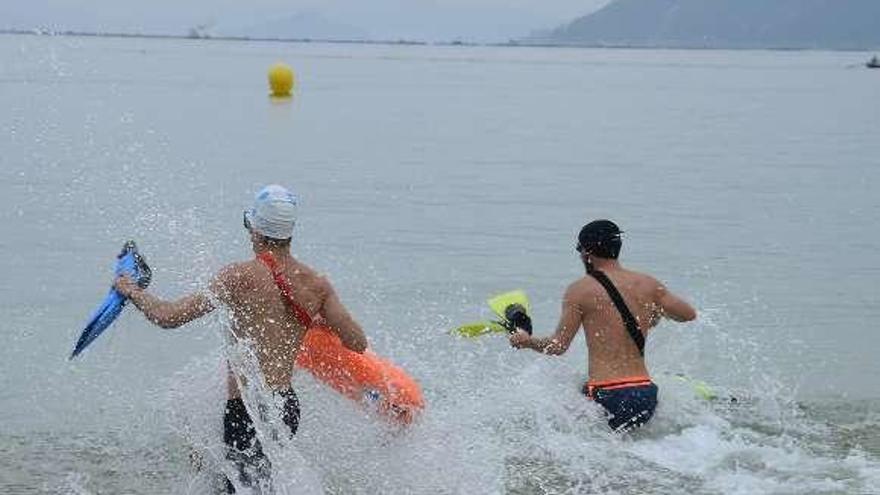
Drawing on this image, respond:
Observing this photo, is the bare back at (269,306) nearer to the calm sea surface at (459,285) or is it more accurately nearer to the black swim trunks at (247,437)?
the black swim trunks at (247,437)

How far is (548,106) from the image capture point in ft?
192

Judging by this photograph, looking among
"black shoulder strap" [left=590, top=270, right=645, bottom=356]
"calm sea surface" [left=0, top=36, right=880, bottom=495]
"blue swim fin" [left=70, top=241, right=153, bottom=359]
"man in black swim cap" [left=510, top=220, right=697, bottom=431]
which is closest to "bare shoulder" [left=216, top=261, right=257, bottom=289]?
"calm sea surface" [left=0, top=36, right=880, bottom=495]

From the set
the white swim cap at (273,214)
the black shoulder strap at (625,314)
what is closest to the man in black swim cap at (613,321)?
the black shoulder strap at (625,314)

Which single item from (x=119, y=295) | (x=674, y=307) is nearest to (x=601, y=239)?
(x=674, y=307)

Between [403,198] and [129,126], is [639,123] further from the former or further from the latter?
[403,198]

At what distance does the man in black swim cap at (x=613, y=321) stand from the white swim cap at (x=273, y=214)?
244cm

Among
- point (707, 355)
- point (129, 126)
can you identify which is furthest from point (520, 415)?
point (129, 126)

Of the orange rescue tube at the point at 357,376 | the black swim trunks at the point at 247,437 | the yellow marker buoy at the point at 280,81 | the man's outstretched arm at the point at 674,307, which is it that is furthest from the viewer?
the yellow marker buoy at the point at 280,81

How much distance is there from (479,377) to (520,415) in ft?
5.89

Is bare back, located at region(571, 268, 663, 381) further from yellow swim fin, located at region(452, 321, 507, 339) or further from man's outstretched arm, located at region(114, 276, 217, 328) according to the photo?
man's outstretched arm, located at region(114, 276, 217, 328)

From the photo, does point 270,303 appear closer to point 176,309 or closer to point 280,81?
point 176,309

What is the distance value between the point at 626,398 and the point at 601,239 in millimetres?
1086

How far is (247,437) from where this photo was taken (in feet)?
24.9

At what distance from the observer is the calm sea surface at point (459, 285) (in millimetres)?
9016
